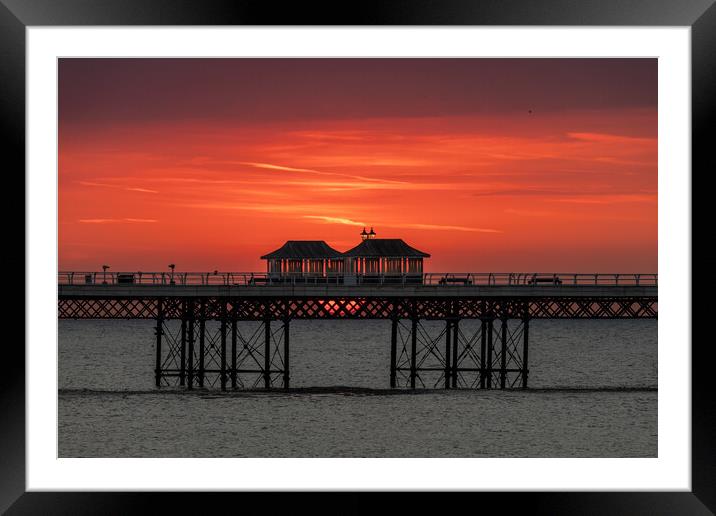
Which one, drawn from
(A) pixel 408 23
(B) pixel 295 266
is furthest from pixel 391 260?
(A) pixel 408 23

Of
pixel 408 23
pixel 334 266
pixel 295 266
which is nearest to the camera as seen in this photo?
pixel 408 23

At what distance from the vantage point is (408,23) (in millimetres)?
8125

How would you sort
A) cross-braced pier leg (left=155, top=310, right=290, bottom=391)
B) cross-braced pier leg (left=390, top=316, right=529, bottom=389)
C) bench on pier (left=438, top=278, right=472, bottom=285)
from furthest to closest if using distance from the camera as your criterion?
bench on pier (left=438, top=278, right=472, bottom=285) < cross-braced pier leg (left=390, top=316, right=529, bottom=389) < cross-braced pier leg (left=155, top=310, right=290, bottom=391)

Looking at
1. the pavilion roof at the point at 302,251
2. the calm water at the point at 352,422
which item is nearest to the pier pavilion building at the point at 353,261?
the pavilion roof at the point at 302,251

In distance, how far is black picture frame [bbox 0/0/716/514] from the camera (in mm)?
8125

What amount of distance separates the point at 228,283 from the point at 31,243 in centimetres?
3993

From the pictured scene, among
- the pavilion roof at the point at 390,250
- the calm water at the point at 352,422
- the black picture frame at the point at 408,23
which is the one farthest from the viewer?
the pavilion roof at the point at 390,250

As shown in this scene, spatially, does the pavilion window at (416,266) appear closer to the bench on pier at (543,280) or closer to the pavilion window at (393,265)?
the pavilion window at (393,265)

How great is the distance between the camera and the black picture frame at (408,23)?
8125 millimetres

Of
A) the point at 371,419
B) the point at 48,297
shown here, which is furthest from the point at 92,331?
the point at 48,297

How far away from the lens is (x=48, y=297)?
888cm

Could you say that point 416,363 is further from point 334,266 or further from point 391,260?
point 391,260

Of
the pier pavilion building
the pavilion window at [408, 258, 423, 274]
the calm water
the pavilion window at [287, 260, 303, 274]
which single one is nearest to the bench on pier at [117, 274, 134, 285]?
the calm water

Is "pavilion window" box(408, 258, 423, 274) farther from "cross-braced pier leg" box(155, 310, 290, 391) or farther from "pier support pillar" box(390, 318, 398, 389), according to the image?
"pier support pillar" box(390, 318, 398, 389)
